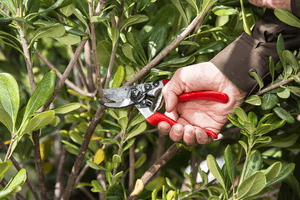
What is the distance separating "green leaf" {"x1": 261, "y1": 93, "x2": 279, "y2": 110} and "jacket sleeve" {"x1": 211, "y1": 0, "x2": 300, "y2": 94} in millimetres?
79

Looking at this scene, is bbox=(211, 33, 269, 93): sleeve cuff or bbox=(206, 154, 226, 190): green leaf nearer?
bbox=(206, 154, 226, 190): green leaf

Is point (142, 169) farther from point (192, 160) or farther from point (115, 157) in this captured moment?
point (115, 157)

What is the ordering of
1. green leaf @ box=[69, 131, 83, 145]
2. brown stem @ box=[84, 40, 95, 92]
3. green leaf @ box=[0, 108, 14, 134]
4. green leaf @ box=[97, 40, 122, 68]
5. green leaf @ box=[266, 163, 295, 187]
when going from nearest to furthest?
green leaf @ box=[0, 108, 14, 134] → green leaf @ box=[266, 163, 295, 187] → green leaf @ box=[97, 40, 122, 68] → green leaf @ box=[69, 131, 83, 145] → brown stem @ box=[84, 40, 95, 92]

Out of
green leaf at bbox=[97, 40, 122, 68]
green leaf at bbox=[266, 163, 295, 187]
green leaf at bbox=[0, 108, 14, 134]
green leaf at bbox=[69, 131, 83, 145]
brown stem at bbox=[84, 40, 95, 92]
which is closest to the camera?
green leaf at bbox=[0, 108, 14, 134]

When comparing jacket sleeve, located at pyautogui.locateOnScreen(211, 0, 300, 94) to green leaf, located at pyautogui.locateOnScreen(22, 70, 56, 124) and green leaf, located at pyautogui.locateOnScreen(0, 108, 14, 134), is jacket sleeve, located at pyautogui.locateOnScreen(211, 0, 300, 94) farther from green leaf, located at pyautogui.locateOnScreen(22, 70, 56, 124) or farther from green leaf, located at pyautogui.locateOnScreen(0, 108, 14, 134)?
green leaf, located at pyautogui.locateOnScreen(0, 108, 14, 134)

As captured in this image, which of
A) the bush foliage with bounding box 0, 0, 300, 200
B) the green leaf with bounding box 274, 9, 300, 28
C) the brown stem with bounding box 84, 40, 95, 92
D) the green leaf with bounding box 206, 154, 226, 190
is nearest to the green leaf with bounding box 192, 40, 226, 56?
the bush foliage with bounding box 0, 0, 300, 200

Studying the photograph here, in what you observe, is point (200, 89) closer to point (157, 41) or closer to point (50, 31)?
point (157, 41)

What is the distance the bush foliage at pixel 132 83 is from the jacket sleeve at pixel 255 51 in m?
0.04

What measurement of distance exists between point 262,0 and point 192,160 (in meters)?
0.73

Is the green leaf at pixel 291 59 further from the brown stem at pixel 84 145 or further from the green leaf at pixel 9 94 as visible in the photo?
the green leaf at pixel 9 94

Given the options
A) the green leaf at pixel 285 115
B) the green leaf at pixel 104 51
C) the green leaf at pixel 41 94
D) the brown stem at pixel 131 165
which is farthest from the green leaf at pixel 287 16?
the brown stem at pixel 131 165

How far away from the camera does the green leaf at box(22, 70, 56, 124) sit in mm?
645

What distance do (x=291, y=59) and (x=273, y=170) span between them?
312 mm

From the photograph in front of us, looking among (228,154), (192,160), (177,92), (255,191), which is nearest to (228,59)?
(177,92)
